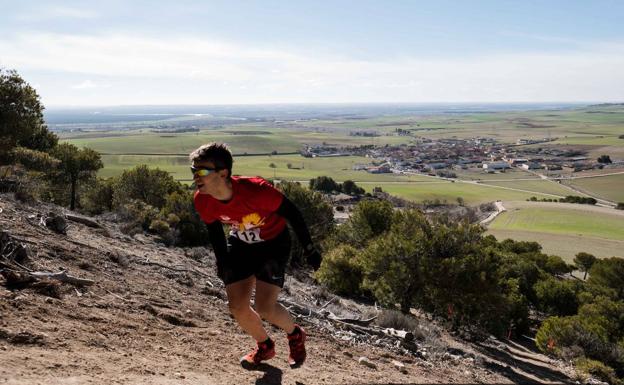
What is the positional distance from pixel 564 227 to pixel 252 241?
222ft

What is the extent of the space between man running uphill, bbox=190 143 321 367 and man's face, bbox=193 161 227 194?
0.8 inches

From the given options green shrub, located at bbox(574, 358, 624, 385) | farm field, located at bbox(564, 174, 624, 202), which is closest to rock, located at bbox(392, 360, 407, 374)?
green shrub, located at bbox(574, 358, 624, 385)


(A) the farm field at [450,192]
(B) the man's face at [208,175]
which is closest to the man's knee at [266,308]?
(B) the man's face at [208,175]

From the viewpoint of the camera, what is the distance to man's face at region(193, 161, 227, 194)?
13.7 feet

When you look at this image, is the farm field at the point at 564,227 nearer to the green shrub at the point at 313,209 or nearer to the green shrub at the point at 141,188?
the green shrub at the point at 313,209

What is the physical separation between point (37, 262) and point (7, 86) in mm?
18171

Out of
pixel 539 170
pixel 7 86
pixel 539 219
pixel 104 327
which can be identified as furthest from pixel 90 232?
pixel 539 170

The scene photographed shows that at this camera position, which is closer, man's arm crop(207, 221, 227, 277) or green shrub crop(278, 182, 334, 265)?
man's arm crop(207, 221, 227, 277)

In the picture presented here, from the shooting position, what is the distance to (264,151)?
512 ft

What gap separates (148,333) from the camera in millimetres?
5301

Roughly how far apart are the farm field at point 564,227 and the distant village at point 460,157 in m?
48.8

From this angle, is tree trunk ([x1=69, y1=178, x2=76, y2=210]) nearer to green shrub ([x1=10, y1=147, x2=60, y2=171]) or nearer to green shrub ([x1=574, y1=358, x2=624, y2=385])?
green shrub ([x1=10, y1=147, x2=60, y2=171])

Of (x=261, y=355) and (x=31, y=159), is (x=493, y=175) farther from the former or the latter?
(x=261, y=355)

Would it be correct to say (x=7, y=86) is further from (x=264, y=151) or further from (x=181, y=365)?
(x=264, y=151)
